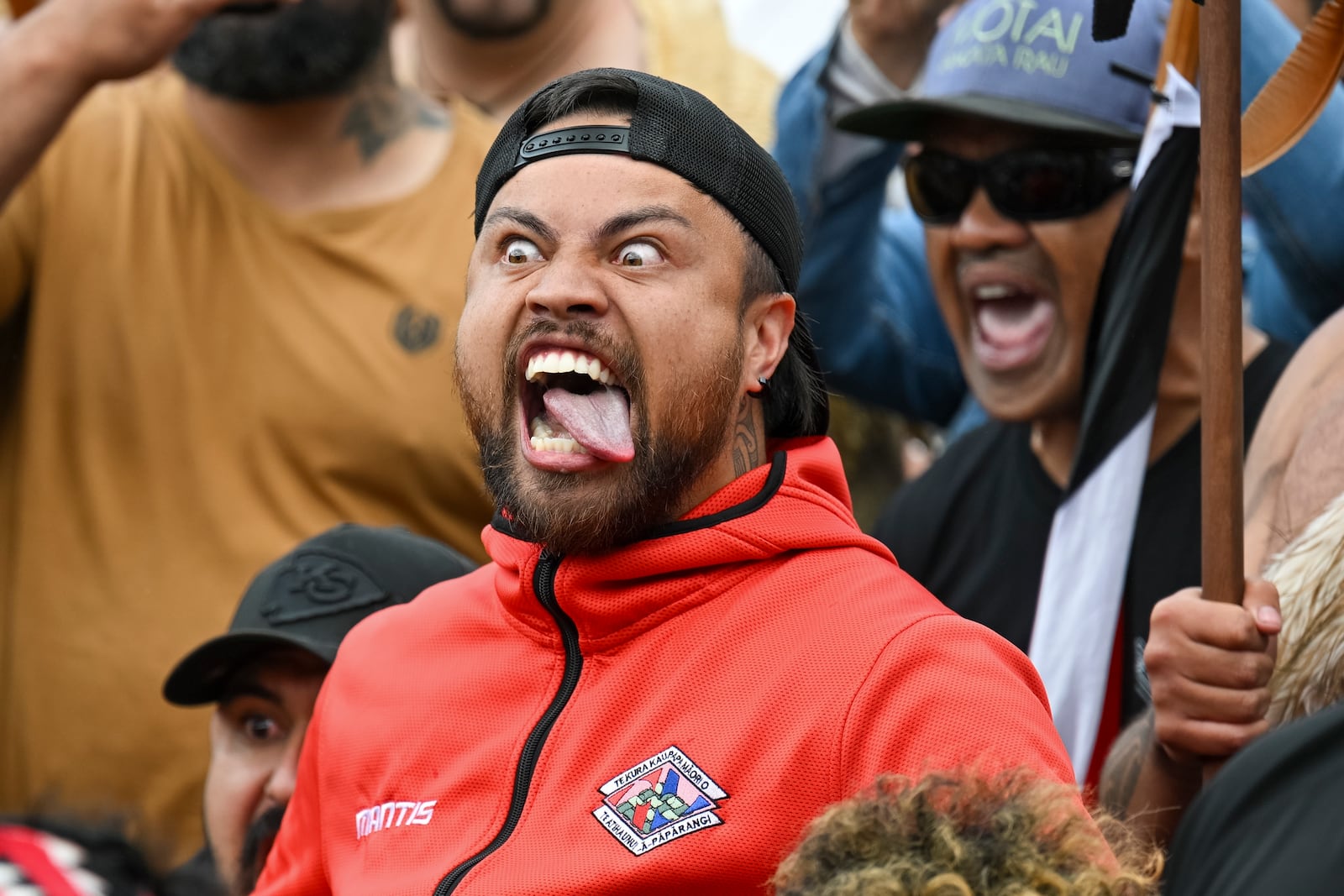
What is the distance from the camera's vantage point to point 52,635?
3555 mm

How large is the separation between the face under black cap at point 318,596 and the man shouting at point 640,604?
60cm

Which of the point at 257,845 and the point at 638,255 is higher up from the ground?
the point at 638,255

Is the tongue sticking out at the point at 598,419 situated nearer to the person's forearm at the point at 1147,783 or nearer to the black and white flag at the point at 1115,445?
the person's forearm at the point at 1147,783

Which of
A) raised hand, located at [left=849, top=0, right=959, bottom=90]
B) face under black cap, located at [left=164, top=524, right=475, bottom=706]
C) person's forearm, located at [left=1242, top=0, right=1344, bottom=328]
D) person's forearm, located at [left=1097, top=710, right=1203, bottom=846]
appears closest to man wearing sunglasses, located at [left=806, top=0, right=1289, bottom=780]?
person's forearm, located at [left=1242, top=0, right=1344, bottom=328]

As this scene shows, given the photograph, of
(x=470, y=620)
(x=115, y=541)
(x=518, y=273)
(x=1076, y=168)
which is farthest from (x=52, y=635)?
(x=1076, y=168)

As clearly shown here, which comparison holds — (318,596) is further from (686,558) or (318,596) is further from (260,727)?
(686,558)

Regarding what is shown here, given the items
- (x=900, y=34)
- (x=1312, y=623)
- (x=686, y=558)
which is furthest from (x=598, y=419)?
(x=900, y=34)

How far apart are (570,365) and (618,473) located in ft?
0.46

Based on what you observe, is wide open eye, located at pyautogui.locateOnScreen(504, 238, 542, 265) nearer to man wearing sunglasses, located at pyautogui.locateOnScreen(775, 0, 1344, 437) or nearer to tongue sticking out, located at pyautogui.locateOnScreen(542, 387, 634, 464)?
tongue sticking out, located at pyautogui.locateOnScreen(542, 387, 634, 464)

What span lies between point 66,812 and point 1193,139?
7.01ft

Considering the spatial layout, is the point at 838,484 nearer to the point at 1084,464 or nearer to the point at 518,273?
the point at 518,273

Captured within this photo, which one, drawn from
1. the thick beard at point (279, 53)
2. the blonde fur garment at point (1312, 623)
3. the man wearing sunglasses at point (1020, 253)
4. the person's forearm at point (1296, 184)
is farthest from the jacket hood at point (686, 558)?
the thick beard at point (279, 53)

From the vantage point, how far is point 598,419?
6.81 feet

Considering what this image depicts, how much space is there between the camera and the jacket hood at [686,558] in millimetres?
2094
